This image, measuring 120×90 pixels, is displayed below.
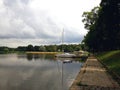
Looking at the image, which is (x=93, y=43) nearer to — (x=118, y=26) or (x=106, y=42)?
(x=106, y=42)

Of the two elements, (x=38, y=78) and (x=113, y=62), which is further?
(x=113, y=62)

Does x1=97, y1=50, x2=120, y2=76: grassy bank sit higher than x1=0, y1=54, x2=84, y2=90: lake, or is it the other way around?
x1=97, y1=50, x2=120, y2=76: grassy bank

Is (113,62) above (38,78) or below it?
above

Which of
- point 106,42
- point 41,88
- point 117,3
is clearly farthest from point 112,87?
point 106,42

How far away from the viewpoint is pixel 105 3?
179 feet

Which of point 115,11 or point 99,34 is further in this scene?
point 99,34

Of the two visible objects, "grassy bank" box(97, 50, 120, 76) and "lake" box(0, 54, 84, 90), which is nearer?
"lake" box(0, 54, 84, 90)

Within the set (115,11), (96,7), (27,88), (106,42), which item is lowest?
(27,88)

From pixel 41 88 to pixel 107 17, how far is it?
30258mm

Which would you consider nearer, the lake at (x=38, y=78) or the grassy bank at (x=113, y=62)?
the lake at (x=38, y=78)

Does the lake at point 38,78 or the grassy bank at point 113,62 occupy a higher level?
the grassy bank at point 113,62

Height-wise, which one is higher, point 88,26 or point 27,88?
point 88,26

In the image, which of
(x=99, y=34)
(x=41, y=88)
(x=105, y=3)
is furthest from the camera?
(x=99, y=34)

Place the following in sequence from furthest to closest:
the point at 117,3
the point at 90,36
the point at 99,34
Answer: the point at 90,36
the point at 99,34
the point at 117,3
